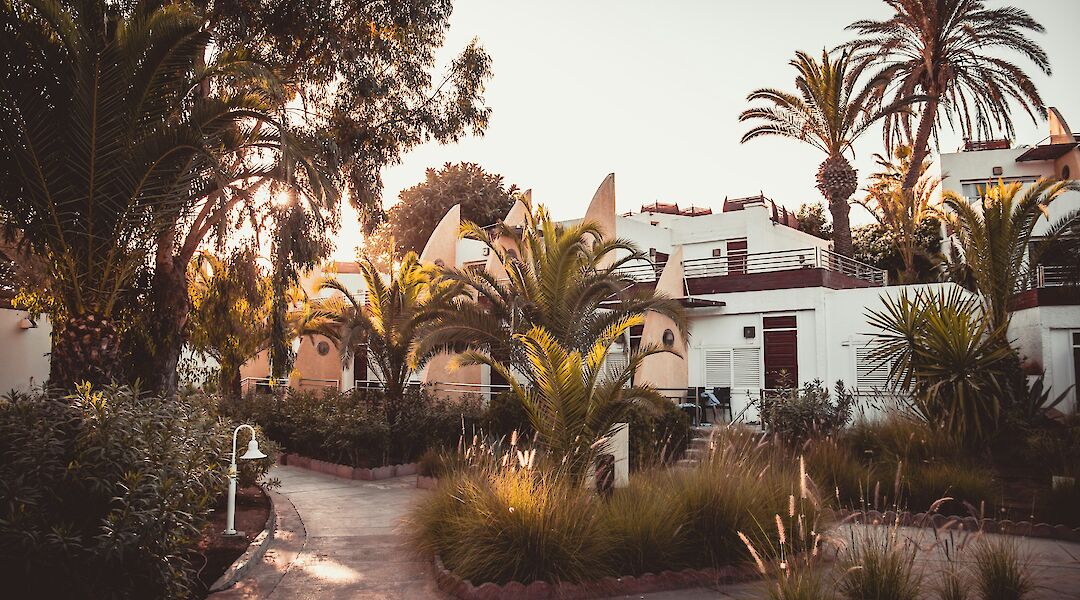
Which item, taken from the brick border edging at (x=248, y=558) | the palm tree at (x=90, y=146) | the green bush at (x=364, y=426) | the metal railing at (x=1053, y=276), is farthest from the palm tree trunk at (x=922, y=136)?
the brick border edging at (x=248, y=558)

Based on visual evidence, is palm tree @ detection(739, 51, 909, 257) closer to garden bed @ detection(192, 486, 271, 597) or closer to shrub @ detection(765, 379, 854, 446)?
shrub @ detection(765, 379, 854, 446)

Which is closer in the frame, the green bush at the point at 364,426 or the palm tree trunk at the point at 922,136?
the green bush at the point at 364,426

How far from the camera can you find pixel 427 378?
2130 centimetres

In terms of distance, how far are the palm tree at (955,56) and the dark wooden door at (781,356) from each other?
884 centimetres

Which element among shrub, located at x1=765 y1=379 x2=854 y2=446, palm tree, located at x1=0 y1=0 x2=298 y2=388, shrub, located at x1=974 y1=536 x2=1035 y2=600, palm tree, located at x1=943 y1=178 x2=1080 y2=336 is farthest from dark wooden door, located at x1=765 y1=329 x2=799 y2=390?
palm tree, located at x1=0 y1=0 x2=298 y2=388

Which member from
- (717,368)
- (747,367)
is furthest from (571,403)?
(717,368)

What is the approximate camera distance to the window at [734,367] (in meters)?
19.2

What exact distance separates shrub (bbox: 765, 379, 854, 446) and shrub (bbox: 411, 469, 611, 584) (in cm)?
698

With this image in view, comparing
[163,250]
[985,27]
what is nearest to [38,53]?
[163,250]

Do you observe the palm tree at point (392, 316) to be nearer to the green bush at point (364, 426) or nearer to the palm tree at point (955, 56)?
the green bush at point (364, 426)

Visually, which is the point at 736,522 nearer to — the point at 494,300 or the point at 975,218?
the point at 494,300

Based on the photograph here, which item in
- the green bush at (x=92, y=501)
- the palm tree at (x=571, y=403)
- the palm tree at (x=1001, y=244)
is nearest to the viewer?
the green bush at (x=92, y=501)

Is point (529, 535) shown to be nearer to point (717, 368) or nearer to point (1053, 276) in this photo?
point (717, 368)

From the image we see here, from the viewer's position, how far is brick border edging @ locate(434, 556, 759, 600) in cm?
649
